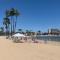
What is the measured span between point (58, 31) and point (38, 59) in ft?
335

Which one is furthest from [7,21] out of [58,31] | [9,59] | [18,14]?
[9,59]

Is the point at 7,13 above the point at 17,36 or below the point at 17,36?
above

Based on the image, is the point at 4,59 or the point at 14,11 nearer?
the point at 4,59

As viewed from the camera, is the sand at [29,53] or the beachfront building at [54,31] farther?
the beachfront building at [54,31]

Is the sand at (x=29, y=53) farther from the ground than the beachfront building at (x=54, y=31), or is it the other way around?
the beachfront building at (x=54, y=31)

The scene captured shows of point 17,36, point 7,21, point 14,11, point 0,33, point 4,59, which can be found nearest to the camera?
point 4,59

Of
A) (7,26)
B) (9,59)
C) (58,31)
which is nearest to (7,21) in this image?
(7,26)

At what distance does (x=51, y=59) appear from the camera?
10758mm

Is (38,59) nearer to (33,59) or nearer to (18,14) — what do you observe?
(33,59)

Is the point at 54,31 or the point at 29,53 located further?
the point at 54,31

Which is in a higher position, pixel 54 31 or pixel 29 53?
pixel 54 31

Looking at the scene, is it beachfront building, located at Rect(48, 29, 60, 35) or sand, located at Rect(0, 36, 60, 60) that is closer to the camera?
sand, located at Rect(0, 36, 60, 60)

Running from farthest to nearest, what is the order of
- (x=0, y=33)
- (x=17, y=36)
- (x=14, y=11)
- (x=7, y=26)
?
1. (x=0, y=33)
2. (x=7, y=26)
3. (x=14, y=11)
4. (x=17, y=36)

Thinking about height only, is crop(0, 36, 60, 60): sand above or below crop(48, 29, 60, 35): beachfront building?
below
